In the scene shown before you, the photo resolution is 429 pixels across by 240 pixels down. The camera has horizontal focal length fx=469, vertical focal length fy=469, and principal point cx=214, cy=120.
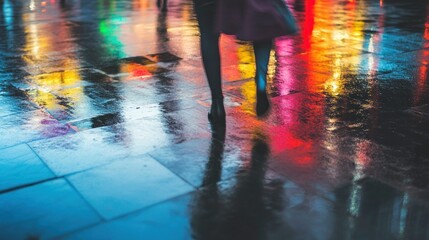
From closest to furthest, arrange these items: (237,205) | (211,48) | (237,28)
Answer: (237,205) < (237,28) < (211,48)

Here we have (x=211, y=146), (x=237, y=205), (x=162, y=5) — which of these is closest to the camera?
(x=237, y=205)

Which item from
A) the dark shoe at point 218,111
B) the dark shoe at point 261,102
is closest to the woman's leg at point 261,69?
the dark shoe at point 261,102

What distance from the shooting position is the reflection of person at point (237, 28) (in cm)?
373

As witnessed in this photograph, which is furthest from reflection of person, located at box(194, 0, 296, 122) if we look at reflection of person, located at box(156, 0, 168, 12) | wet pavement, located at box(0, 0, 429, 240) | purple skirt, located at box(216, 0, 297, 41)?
reflection of person, located at box(156, 0, 168, 12)

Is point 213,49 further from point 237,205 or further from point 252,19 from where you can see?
point 237,205

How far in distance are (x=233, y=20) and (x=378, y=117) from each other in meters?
1.66

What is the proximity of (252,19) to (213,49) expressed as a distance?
1.61 ft

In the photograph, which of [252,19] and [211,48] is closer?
[252,19]

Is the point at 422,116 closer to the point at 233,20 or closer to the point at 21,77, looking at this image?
the point at 233,20

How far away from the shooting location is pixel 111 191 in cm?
295

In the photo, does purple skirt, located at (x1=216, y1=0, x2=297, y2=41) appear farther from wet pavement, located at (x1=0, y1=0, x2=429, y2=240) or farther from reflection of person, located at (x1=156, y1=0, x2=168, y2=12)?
reflection of person, located at (x1=156, y1=0, x2=168, y2=12)

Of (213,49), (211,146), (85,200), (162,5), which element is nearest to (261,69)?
(213,49)

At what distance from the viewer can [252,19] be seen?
371cm

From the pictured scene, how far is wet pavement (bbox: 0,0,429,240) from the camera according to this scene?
2.61 meters
